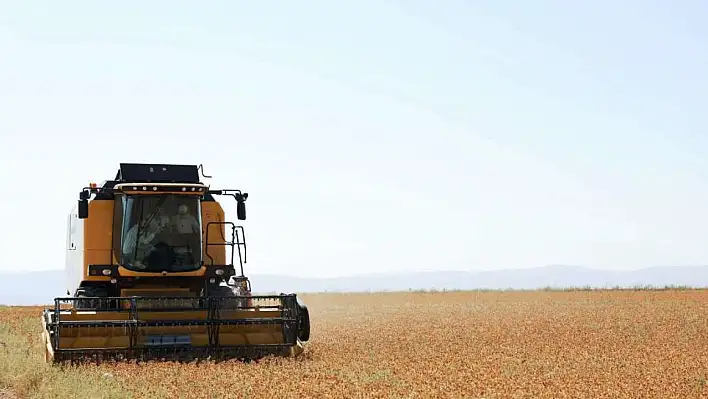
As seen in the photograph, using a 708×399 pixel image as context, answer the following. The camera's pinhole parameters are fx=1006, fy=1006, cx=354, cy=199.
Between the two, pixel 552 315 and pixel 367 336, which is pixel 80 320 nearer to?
pixel 367 336

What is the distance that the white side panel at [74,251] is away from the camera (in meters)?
17.8

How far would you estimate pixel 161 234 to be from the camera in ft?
57.1

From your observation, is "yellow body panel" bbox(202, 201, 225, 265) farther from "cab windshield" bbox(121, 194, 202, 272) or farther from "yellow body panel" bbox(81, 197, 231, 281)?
"cab windshield" bbox(121, 194, 202, 272)

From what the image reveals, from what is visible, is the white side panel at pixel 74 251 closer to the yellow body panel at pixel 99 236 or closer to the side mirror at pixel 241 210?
the yellow body panel at pixel 99 236

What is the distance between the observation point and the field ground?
1127 cm

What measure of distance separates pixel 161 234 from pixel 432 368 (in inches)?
243

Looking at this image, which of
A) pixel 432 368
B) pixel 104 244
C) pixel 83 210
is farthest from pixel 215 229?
pixel 432 368

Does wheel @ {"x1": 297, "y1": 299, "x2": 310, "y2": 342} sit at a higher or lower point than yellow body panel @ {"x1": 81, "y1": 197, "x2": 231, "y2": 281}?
lower

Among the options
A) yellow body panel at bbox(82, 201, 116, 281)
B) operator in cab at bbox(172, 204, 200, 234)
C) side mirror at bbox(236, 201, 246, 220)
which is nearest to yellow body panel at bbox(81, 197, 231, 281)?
yellow body panel at bbox(82, 201, 116, 281)

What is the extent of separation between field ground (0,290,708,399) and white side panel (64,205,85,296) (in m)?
1.42

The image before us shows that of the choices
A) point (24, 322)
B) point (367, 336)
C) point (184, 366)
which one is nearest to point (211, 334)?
point (184, 366)

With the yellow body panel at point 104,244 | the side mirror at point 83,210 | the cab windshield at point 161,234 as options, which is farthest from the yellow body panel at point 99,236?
the side mirror at point 83,210

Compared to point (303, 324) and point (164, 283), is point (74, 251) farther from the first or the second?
point (303, 324)

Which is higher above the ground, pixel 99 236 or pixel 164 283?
pixel 99 236
